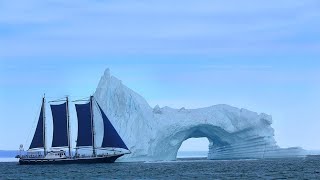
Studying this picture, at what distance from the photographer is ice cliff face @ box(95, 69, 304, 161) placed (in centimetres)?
8544

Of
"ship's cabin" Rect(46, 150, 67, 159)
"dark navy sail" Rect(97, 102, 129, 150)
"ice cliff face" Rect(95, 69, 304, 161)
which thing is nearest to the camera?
"dark navy sail" Rect(97, 102, 129, 150)

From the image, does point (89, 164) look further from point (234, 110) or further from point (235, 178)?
point (235, 178)

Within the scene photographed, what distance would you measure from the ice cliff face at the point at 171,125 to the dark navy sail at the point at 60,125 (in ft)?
17.7

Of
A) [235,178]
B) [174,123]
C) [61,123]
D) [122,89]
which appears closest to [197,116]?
[174,123]

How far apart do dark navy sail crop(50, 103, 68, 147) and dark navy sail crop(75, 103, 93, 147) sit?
3.03 m

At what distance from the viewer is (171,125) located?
Result: 86.8 meters

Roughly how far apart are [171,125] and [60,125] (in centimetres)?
1549

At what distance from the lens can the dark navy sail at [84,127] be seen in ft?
291

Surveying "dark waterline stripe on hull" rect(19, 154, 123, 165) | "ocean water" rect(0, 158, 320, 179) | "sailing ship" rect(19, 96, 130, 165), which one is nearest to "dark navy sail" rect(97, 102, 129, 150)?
"sailing ship" rect(19, 96, 130, 165)

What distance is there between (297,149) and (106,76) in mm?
29835

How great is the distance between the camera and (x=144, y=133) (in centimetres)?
8494

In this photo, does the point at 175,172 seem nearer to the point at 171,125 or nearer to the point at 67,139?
the point at 171,125

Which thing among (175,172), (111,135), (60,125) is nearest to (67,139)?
(60,125)

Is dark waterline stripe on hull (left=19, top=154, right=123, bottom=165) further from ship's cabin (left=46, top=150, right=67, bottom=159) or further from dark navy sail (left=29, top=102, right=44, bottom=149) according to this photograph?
dark navy sail (left=29, top=102, right=44, bottom=149)
